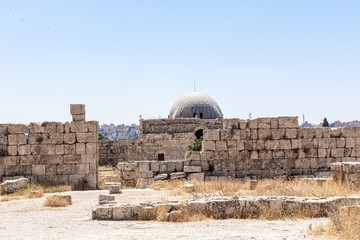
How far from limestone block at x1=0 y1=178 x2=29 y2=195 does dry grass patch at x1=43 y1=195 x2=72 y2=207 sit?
3703 mm

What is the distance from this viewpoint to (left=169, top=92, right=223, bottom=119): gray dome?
186ft

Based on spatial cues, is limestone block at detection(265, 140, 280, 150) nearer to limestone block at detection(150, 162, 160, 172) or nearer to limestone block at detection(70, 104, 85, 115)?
limestone block at detection(150, 162, 160, 172)

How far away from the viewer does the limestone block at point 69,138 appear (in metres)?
17.3

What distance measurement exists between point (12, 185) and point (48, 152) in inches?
80.4

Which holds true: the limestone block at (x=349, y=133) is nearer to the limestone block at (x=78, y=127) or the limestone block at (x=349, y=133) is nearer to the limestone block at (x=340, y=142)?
the limestone block at (x=340, y=142)

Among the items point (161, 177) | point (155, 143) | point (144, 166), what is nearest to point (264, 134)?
point (161, 177)

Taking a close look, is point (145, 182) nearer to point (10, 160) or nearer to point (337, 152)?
point (10, 160)

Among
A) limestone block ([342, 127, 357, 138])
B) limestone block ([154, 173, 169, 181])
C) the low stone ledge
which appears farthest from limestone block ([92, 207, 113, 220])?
limestone block ([342, 127, 357, 138])

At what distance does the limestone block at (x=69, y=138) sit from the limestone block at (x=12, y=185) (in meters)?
1.94

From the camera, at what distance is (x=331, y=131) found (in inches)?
716

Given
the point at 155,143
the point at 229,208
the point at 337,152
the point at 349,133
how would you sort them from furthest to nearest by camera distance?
the point at 155,143 < the point at 349,133 < the point at 337,152 < the point at 229,208

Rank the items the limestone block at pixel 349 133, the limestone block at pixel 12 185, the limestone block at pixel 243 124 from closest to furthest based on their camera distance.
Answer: the limestone block at pixel 12 185
the limestone block at pixel 243 124
the limestone block at pixel 349 133

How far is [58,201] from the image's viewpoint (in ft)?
39.4

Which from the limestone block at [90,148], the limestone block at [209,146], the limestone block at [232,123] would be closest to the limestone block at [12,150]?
the limestone block at [90,148]
